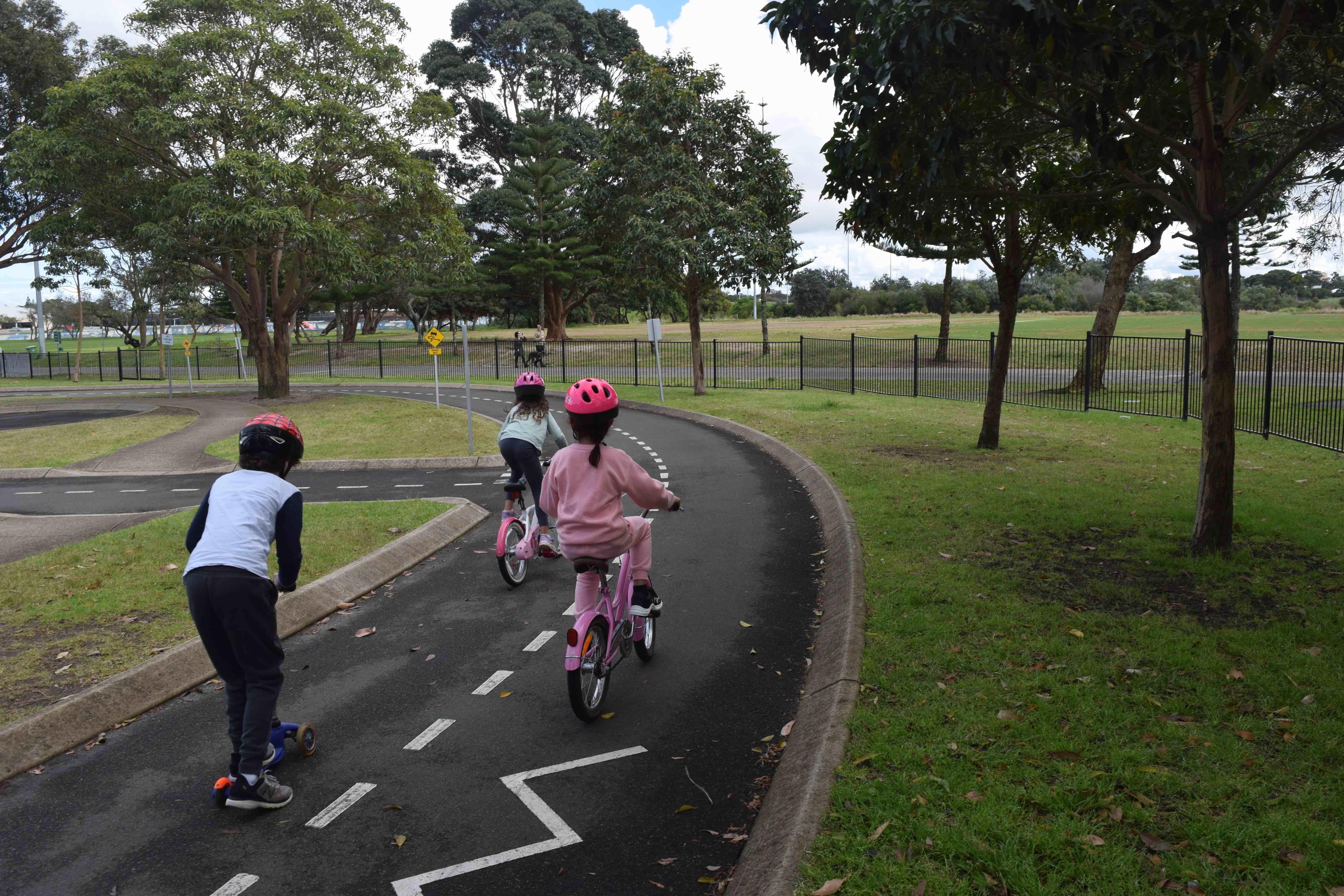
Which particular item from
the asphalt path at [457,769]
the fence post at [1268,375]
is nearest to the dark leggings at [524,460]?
the asphalt path at [457,769]

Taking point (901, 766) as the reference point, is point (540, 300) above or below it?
above

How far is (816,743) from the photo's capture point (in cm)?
462

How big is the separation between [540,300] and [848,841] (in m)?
50.8

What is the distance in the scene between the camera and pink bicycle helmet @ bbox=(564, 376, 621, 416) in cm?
507

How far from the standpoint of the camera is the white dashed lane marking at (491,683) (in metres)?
5.77

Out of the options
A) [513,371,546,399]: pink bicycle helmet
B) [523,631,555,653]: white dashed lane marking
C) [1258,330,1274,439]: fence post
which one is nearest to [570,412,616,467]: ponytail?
[523,631,555,653]: white dashed lane marking

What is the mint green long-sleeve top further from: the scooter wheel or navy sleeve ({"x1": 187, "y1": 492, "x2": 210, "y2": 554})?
navy sleeve ({"x1": 187, "y1": 492, "x2": 210, "y2": 554})

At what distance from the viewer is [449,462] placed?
15086mm

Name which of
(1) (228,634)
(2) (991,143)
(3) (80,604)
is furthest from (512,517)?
(2) (991,143)

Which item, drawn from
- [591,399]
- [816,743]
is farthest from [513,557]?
[816,743]

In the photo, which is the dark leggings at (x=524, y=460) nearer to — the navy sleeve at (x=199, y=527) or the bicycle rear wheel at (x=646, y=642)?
the bicycle rear wheel at (x=646, y=642)

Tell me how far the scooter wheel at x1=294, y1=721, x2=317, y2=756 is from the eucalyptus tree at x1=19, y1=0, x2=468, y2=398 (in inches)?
822

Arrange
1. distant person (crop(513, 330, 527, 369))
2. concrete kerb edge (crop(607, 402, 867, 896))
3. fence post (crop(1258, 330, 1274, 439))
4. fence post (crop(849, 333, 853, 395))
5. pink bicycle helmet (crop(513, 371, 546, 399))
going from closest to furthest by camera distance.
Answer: concrete kerb edge (crop(607, 402, 867, 896)) → pink bicycle helmet (crop(513, 371, 546, 399)) → fence post (crop(1258, 330, 1274, 439)) → fence post (crop(849, 333, 853, 395)) → distant person (crop(513, 330, 527, 369))

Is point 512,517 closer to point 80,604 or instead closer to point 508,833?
point 80,604
